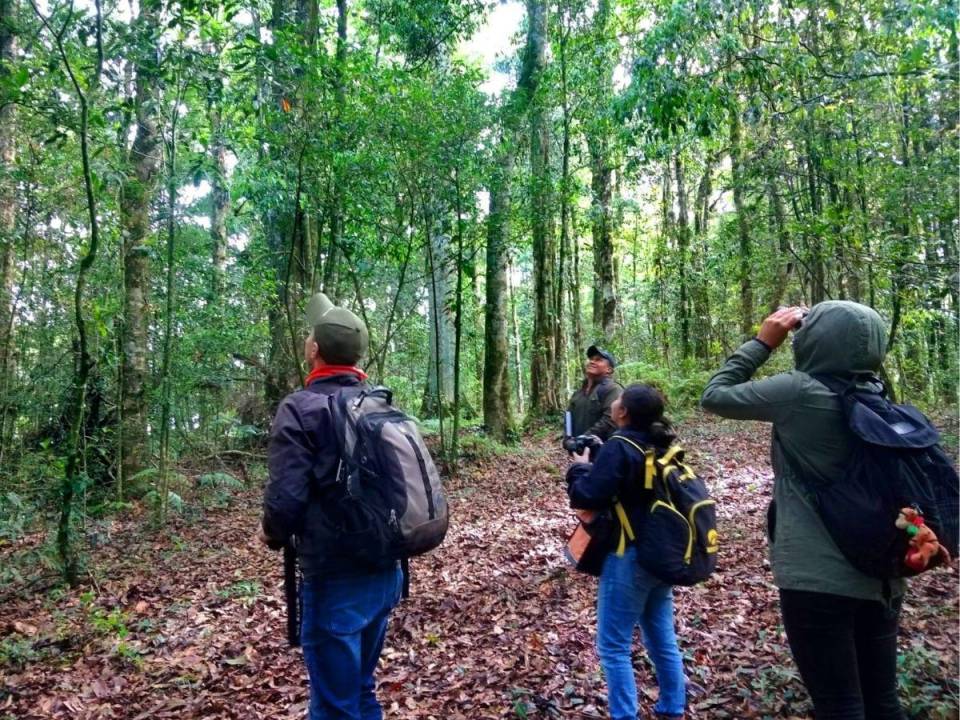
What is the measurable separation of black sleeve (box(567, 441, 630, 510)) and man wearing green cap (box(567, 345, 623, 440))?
1.92 metres

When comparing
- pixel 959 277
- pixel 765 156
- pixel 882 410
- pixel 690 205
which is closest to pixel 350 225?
pixel 765 156

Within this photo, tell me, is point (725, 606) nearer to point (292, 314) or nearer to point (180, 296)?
point (292, 314)

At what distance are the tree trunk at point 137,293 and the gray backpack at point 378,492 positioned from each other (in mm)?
7751

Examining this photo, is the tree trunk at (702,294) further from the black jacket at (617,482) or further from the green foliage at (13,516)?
the black jacket at (617,482)

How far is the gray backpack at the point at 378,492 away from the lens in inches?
108

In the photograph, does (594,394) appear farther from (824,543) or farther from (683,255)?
(683,255)

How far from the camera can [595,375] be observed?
549cm

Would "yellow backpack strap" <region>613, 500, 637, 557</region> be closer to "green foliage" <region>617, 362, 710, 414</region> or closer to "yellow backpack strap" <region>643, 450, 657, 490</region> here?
"yellow backpack strap" <region>643, 450, 657, 490</region>

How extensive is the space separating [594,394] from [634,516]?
220cm

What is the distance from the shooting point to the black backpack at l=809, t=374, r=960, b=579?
2.19 metres

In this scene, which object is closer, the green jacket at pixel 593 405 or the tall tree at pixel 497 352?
the green jacket at pixel 593 405

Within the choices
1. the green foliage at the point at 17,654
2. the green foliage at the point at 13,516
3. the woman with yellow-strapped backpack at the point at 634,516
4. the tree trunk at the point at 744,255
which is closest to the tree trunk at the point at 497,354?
the tree trunk at the point at 744,255

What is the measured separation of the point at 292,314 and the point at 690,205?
19.3m

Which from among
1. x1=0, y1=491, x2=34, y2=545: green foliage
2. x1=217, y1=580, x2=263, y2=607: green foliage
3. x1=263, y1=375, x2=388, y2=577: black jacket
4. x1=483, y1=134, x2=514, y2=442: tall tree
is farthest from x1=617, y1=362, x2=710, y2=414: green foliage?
x1=263, y1=375, x2=388, y2=577: black jacket
